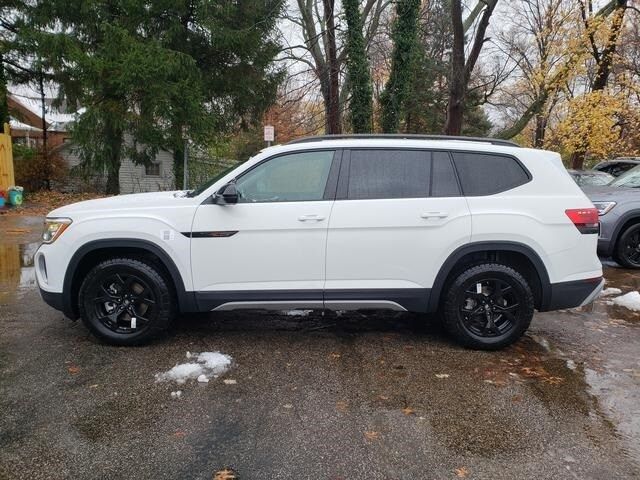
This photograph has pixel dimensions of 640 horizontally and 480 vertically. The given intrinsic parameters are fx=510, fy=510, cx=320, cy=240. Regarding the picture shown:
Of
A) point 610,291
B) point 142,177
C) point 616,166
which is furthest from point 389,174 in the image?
point 142,177

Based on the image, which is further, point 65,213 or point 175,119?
point 175,119

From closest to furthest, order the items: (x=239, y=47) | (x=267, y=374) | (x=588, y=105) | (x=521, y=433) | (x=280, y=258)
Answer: (x=521, y=433), (x=267, y=374), (x=280, y=258), (x=588, y=105), (x=239, y=47)

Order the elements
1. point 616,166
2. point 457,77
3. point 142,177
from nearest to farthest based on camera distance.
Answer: point 616,166, point 457,77, point 142,177

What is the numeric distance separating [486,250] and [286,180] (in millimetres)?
1845

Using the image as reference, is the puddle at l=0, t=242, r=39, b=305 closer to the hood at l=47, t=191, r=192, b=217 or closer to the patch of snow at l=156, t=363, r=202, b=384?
the hood at l=47, t=191, r=192, b=217

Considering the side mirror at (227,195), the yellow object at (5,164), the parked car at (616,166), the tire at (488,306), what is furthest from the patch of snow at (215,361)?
the yellow object at (5,164)

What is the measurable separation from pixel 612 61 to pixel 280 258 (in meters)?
17.1

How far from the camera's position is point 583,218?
4387 mm

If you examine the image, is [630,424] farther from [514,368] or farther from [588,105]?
[588,105]

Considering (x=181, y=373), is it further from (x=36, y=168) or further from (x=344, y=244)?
(x=36, y=168)

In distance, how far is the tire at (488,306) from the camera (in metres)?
4.42

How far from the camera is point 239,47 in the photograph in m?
16.8

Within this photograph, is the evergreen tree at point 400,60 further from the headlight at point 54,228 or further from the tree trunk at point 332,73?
the headlight at point 54,228

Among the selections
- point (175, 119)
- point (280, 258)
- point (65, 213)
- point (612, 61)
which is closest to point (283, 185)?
point (280, 258)
